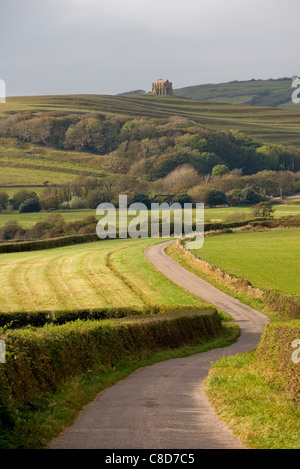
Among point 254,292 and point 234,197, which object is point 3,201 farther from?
point 254,292

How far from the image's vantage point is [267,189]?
16525cm

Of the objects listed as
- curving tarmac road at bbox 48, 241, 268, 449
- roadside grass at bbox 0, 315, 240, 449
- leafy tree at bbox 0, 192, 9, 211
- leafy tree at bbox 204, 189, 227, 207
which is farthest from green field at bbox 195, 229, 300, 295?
leafy tree at bbox 0, 192, 9, 211

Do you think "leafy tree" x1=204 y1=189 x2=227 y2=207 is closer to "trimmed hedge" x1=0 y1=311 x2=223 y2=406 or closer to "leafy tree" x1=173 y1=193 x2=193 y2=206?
"leafy tree" x1=173 y1=193 x2=193 y2=206

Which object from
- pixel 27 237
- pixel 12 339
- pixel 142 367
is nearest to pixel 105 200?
pixel 27 237

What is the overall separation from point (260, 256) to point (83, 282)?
59.3 feet

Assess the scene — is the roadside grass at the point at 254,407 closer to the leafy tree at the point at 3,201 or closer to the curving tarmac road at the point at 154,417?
the curving tarmac road at the point at 154,417

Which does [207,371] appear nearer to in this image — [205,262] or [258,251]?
[205,262]

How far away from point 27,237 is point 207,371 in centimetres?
7851

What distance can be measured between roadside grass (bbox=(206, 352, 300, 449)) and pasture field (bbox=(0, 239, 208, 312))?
2201 cm

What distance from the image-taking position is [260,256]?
66.8 metres

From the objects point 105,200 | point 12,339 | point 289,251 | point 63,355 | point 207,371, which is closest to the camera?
point 12,339

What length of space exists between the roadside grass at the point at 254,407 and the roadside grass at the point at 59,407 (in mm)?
2838

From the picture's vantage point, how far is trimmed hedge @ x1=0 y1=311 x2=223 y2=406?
15.1 m
